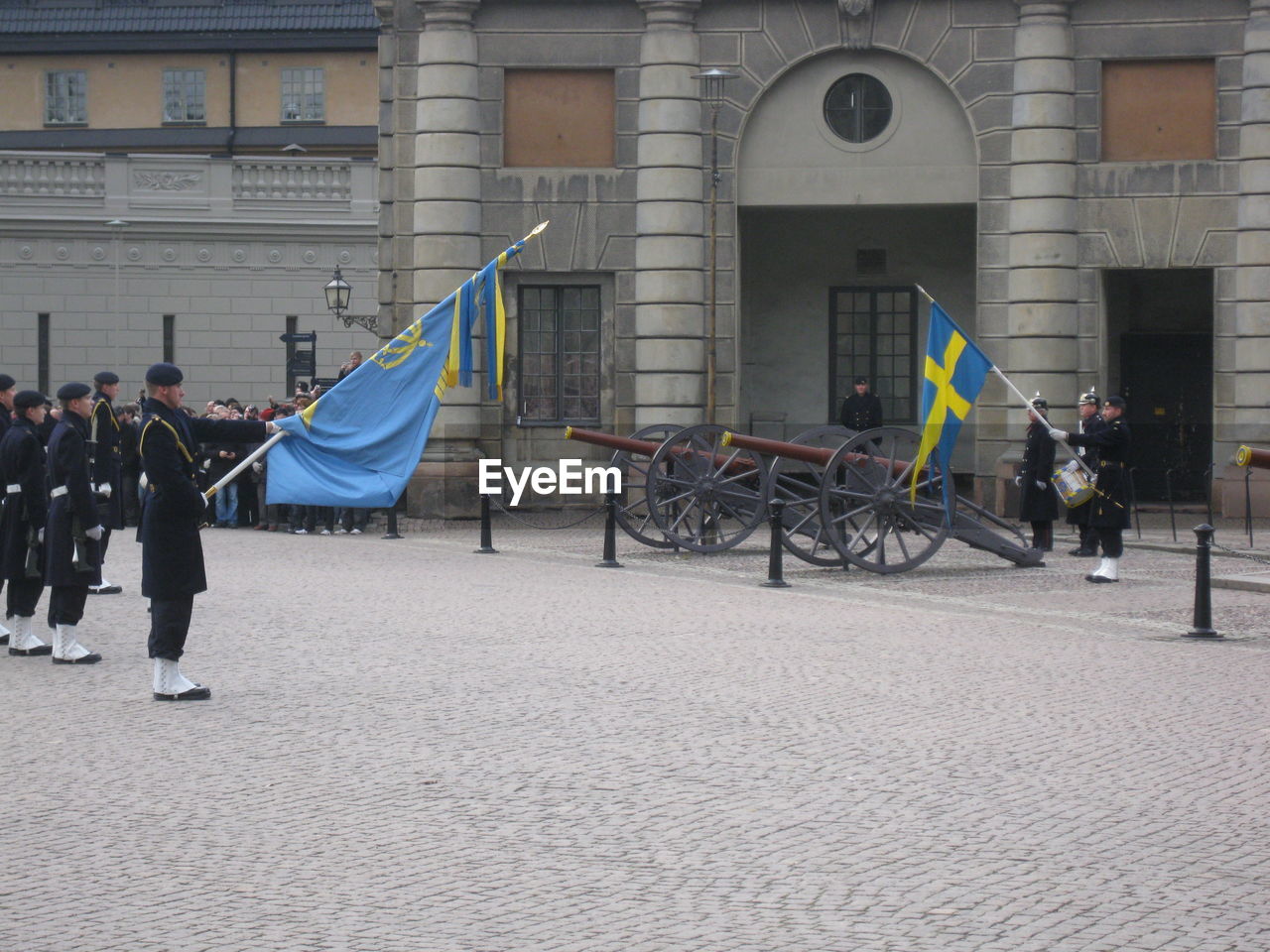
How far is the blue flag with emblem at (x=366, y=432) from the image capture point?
43.7ft

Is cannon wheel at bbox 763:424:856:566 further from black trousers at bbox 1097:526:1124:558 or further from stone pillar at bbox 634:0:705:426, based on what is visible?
stone pillar at bbox 634:0:705:426

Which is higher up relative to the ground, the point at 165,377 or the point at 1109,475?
the point at 165,377

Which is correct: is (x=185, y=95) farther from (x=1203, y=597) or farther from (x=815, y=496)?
(x=1203, y=597)

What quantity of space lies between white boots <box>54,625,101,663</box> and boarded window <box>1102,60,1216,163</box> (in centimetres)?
1721

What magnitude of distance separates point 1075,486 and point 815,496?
2.69m

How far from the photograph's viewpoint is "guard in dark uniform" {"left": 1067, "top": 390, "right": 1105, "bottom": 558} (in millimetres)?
19016

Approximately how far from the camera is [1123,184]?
82.8 feet

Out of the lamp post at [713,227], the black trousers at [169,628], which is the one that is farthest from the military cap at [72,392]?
the lamp post at [713,227]

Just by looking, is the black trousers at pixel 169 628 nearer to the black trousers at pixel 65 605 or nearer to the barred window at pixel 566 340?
the black trousers at pixel 65 605

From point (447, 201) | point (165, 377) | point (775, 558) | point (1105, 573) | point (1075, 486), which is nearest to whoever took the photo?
point (165, 377)

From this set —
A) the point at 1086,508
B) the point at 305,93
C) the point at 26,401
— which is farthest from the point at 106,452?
the point at 305,93

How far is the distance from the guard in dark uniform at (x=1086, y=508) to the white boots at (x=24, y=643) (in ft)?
32.8

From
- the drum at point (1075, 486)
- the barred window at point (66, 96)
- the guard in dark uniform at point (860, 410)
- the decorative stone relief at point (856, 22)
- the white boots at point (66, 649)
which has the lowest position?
the white boots at point (66, 649)
